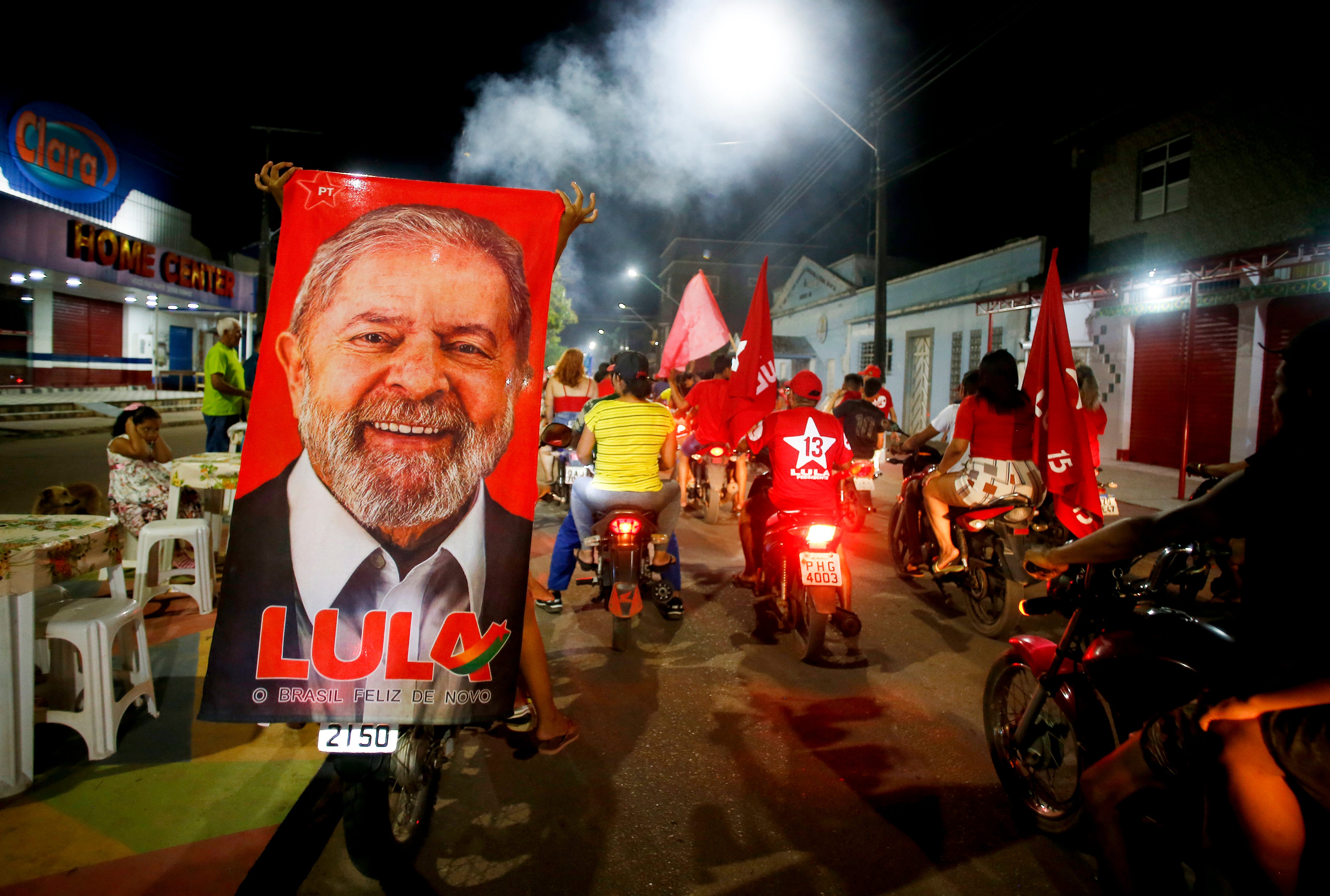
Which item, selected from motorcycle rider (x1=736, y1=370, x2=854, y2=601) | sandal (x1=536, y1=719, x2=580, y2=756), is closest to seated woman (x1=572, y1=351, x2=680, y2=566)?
motorcycle rider (x1=736, y1=370, x2=854, y2=601)

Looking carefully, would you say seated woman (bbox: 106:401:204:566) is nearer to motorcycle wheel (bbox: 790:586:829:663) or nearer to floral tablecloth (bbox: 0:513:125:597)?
floral tablecloth (bbox: 0:513:125:597)

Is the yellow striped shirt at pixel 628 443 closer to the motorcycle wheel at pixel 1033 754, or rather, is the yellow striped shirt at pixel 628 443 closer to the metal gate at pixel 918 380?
the motorcycle wheel at pixel 1033 754

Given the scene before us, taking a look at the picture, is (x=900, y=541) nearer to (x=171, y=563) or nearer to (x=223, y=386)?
(x=171, y=563)

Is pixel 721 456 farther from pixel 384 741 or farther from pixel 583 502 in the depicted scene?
pixel 384 741

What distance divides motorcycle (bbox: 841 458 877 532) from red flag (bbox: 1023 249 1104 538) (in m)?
1.76

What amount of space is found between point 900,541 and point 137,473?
6.20 m

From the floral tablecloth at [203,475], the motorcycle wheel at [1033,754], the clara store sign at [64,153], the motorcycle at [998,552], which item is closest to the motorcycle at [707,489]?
the motorcycle at [998,552]

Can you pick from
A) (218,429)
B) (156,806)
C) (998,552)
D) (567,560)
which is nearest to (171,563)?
(218,429)

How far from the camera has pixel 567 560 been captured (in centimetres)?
563

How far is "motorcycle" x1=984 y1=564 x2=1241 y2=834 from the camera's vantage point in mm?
2254

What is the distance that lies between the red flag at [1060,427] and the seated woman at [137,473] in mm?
6266

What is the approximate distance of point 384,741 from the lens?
7.77ft

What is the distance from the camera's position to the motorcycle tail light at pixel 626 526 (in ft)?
16.1

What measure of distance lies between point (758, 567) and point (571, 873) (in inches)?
125
